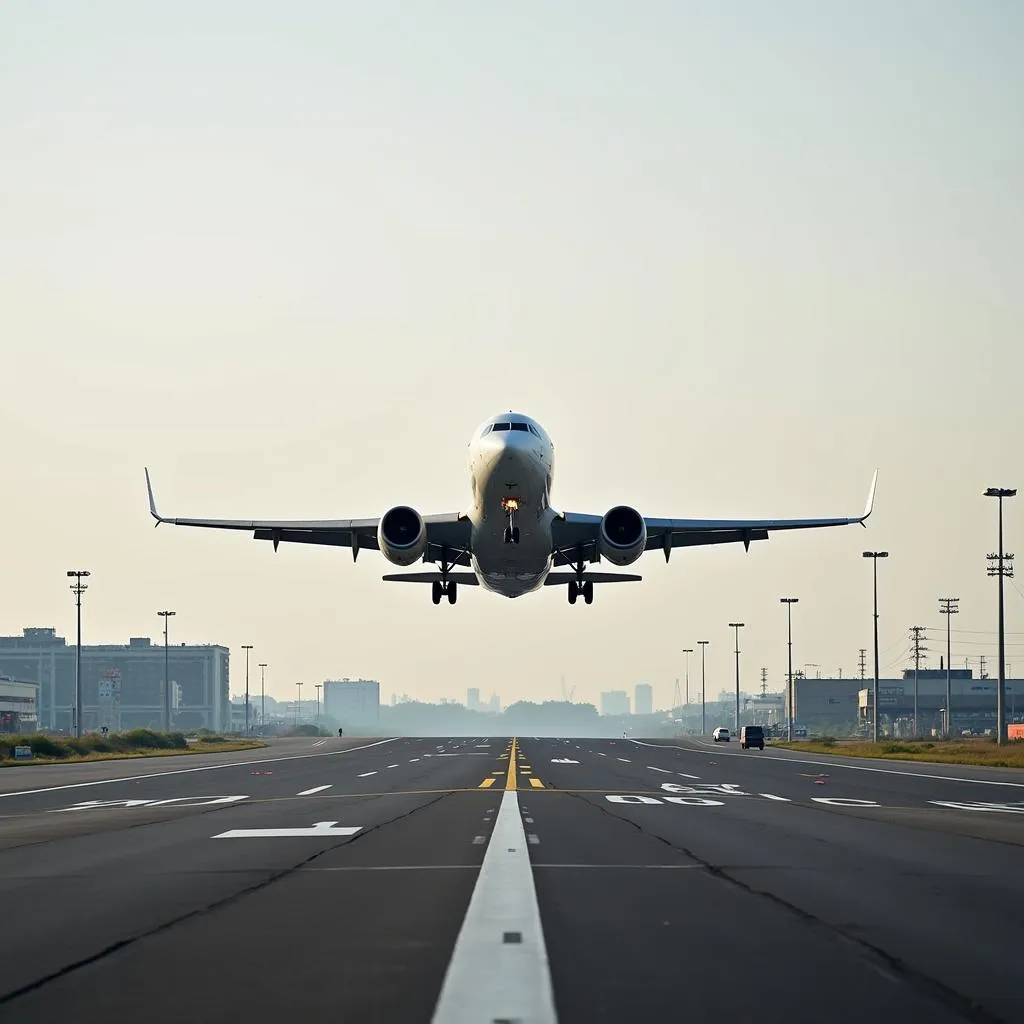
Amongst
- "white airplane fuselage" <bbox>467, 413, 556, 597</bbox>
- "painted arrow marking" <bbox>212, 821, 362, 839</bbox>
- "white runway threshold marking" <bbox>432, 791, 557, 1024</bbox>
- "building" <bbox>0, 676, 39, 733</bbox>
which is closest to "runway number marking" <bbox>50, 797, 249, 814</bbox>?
"painted arrow marking" <bbox>212, 821, 362, 839</bbox>

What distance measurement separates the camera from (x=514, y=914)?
11.9 m

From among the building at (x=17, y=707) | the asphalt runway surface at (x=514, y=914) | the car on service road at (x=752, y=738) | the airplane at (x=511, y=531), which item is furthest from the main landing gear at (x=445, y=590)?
the building at (x=17, y=707)

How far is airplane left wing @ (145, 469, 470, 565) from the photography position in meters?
42.1

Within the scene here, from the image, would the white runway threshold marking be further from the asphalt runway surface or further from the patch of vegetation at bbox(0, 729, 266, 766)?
the patch of vegetation at bbox(0, 729, 266, 766)

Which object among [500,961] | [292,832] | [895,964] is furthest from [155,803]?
[895,964]

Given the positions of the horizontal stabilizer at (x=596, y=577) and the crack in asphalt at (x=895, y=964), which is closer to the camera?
the crack in asphalt at (x=895, y=964)

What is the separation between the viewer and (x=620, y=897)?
13305mm

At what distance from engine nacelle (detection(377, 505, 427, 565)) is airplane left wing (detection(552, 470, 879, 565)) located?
16.3ft

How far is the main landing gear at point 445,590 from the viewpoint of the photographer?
157 ft

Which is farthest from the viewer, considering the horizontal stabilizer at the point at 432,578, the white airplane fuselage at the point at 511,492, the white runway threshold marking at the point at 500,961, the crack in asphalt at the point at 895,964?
the horizontal stabilizer at the point at 432,578

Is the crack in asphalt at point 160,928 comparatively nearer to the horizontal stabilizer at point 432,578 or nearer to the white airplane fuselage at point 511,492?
the white airplane fuselage at point 511,492

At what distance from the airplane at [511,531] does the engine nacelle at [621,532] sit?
0.09 ft

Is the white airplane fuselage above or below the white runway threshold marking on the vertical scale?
above

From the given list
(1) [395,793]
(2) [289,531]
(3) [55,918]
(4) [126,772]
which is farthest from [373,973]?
(4) [126,772]
